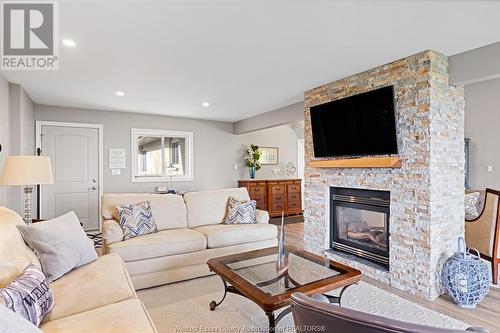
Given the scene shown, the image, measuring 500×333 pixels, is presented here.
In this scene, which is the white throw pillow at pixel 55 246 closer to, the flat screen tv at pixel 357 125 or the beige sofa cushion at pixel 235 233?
the beige sofa cushion at pixel 235 233

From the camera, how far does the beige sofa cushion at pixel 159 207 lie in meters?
3.46

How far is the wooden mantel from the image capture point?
295 centimetres

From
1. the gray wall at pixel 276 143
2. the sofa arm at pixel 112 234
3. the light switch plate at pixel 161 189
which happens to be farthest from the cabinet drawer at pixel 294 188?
the sofa arm at pixel 112 234

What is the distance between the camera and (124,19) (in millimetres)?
2125

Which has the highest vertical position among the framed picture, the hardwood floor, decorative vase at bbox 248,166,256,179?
the framed picture

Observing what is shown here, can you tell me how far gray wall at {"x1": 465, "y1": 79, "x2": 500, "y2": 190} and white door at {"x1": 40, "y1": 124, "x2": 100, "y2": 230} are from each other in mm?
7283

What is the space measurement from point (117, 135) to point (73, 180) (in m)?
1.15

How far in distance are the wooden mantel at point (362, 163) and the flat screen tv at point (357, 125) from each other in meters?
0.08

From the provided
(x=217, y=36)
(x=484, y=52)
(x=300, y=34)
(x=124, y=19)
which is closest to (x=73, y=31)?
(x=124, y=19)

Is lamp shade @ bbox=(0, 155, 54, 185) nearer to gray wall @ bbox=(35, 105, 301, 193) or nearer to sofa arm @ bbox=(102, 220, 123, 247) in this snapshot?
sofa arm @ bbox=(102, 220, 123, 247)

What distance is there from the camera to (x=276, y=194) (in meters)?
6.83

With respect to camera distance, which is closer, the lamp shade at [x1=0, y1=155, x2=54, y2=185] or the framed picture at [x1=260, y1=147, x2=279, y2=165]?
the lamp shade at [x1=0, y1=155, x2=54, y2=185]

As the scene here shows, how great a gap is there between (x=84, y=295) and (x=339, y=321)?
1.57 m

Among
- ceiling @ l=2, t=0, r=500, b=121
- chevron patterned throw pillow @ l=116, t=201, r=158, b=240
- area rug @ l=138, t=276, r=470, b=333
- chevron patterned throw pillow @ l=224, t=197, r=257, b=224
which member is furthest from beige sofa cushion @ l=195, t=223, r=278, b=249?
ceiling @ l=2, t=0, r=500, b=121
